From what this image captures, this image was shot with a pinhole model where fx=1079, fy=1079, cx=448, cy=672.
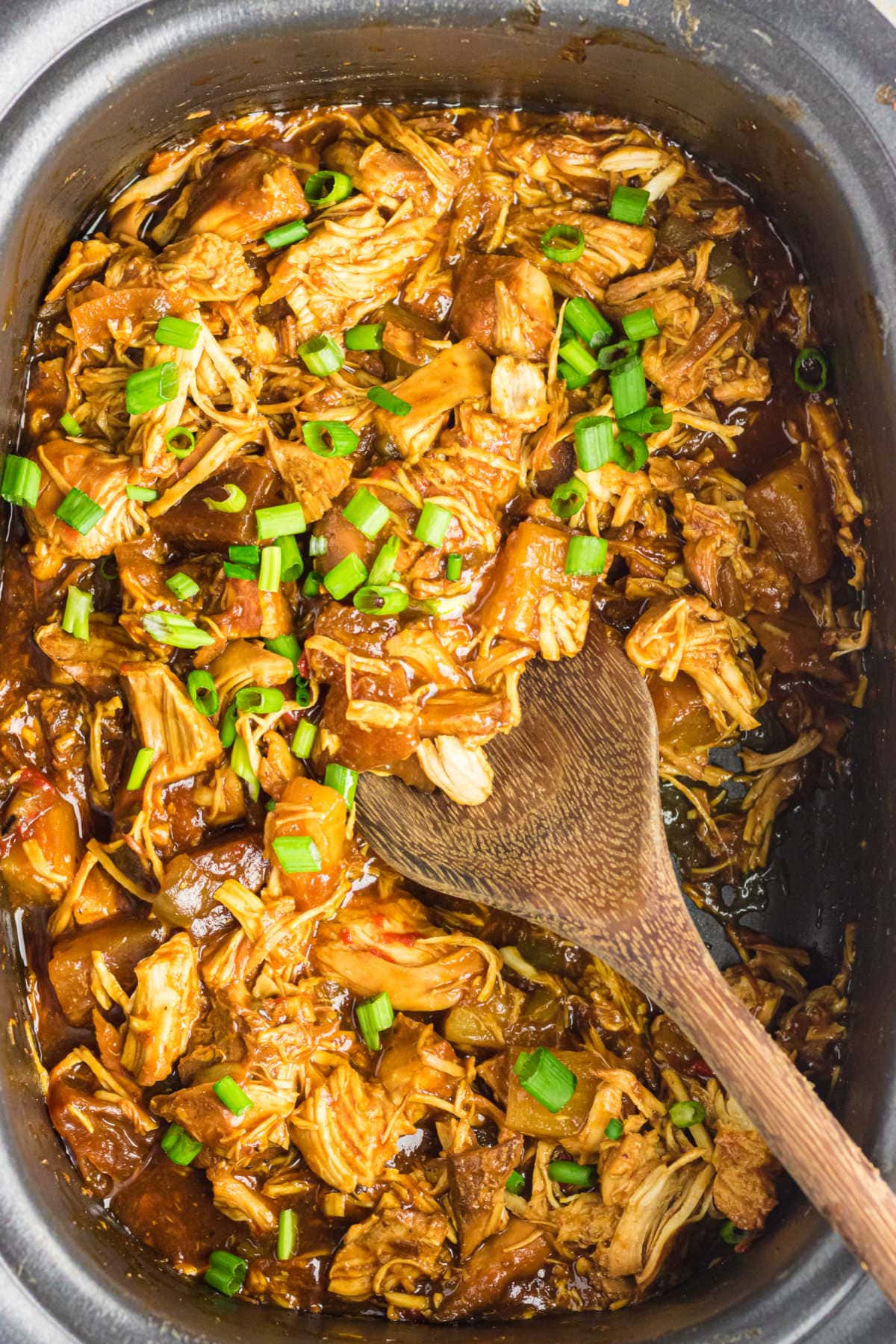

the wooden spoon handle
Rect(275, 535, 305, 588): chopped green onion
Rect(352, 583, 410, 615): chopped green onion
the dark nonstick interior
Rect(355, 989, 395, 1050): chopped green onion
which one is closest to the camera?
the wooden spoon handle

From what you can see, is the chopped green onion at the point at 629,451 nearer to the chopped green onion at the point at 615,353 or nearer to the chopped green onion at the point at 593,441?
the chopped green onion at the point at 593,441

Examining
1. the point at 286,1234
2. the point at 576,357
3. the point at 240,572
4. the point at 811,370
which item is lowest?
the point at 286,1234

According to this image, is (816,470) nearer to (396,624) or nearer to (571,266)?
(571,266)

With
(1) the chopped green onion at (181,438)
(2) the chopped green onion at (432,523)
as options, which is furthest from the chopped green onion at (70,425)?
(2) the chopped green onion at (432,523)

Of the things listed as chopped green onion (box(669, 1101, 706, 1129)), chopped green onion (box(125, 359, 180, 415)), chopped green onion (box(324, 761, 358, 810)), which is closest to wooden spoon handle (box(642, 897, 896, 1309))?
chopped green onion (box(669, 1101, 706, 1129))

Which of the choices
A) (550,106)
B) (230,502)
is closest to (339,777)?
(230,502)

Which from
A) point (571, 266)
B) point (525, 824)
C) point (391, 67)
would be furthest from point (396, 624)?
point (391, 67)

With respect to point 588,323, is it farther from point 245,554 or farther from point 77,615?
point 77,615

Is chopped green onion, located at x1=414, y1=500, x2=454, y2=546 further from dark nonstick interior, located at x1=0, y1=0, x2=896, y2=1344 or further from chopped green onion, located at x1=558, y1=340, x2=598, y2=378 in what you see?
dark nonstick interior, located at x1=0, y1=0, x2=896, y2=1344
